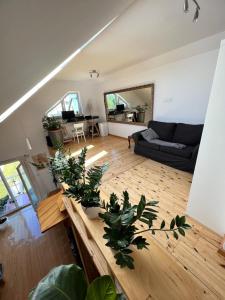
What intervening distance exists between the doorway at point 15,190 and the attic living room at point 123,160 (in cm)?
7

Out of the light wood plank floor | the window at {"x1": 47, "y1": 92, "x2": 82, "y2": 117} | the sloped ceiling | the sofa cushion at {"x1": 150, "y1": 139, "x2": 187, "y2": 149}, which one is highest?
the sloped ceiling

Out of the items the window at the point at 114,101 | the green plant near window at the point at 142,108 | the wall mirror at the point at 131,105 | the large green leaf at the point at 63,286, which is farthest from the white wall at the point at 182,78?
the large green leaf at the point at 63,286

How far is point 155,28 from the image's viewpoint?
2061 millimetres

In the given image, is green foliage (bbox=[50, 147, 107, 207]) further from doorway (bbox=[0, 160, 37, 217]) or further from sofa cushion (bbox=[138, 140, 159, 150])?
doorway (bbox=[0, 160, 37, 217])

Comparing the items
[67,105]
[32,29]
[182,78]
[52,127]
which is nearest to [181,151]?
[182,78]

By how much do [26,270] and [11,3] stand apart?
2.82 metres

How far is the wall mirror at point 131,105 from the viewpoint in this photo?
4352 millimetres

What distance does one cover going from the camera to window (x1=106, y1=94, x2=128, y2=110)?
5.46 m

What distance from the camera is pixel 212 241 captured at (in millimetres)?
1580

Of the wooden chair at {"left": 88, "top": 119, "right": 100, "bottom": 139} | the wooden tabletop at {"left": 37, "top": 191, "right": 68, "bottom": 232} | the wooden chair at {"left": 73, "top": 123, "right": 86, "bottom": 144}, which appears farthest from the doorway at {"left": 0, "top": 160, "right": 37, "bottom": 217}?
the wooden chair at {"left": 88, "top": 119, "right": 100, "bottom": 139}

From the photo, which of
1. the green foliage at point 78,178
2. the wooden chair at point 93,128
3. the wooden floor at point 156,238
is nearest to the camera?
the green foliage at point 78,178

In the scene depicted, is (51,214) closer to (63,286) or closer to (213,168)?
(63,286)

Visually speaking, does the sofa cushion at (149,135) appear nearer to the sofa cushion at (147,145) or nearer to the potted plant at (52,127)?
the sofa cushion at (147,145)

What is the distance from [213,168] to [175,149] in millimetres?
1599
